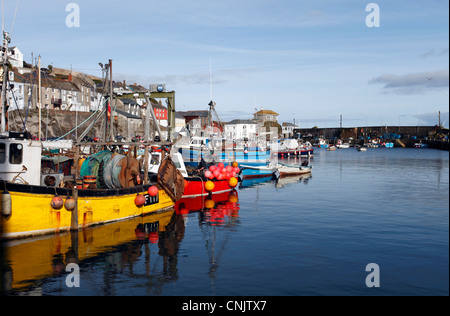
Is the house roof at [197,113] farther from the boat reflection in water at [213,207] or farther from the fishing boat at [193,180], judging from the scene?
A: the boat reflection in water at [213,207]

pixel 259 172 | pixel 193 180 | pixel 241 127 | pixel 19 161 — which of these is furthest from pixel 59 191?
pixel 241 127

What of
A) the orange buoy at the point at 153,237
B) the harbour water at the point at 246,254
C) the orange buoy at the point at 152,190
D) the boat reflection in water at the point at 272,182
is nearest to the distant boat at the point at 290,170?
the boat reflection in water at the point at 272,182

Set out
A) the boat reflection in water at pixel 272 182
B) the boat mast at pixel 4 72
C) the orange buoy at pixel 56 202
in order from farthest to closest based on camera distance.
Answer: the boat reflection in water at pixel 272 182 < the boat mast at pixel 4 72 < the orange buoy at pixel 56 202

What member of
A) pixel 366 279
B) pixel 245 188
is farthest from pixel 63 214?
pixel 245 188

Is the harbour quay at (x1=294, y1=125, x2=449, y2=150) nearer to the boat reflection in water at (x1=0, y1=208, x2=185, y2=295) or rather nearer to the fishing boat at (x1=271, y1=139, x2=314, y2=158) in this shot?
the fishing boat at (x1=271, y1=139, x2=314, y2=158)

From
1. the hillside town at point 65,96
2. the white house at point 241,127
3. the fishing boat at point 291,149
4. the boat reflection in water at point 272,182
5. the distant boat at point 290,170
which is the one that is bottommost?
the boat reflection in water at point 272,182

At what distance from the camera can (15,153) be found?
17.6m

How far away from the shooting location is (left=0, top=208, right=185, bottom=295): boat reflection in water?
43.3 ft

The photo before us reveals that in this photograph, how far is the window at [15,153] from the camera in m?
17.5

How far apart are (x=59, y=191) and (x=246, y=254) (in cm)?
893

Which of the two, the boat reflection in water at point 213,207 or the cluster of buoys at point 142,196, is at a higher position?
the cluster of buoys at point 142,196

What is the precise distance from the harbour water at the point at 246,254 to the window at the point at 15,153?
3.72 metres
